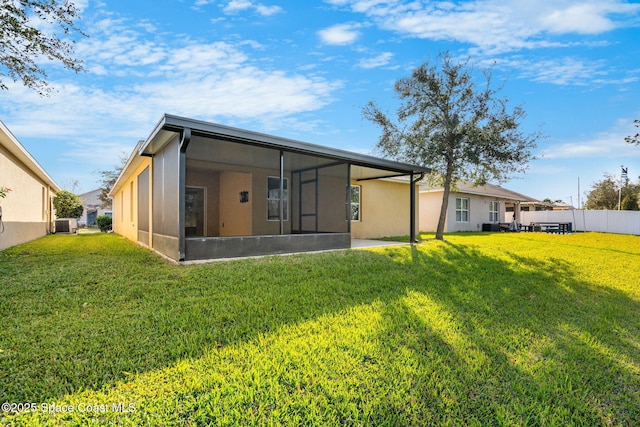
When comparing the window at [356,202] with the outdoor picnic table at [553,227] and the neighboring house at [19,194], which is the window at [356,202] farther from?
the outdoor picnic table at [553,227]

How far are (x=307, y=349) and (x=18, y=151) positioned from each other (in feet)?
37.6

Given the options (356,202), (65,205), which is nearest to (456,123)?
(356,202)

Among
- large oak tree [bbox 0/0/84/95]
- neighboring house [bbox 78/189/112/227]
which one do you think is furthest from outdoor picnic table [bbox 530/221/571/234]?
neighboring house [bbox 78/189/112/227]

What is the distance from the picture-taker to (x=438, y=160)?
13164 mm

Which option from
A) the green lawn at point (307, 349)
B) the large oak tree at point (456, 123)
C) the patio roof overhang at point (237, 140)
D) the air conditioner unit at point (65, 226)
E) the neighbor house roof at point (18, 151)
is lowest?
the green lawn at point (307, 349)

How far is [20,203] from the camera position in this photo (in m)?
10.8

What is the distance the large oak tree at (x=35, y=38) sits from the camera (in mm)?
6473

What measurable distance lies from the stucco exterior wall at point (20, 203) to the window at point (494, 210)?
25.1m

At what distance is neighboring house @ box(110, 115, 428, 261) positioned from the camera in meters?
6.55

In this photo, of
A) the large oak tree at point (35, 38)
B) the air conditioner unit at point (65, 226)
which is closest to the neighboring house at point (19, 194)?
the large oak tree at point (35, 38)

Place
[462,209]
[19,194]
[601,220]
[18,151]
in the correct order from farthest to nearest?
1. [601,220]
2. [462,209]
3. [19,194]
4. [18,151]

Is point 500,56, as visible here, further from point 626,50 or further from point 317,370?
point 317,370

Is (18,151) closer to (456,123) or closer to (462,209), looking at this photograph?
(456,123)

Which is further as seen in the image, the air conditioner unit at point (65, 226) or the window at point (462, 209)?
the window at point (462, 209)
